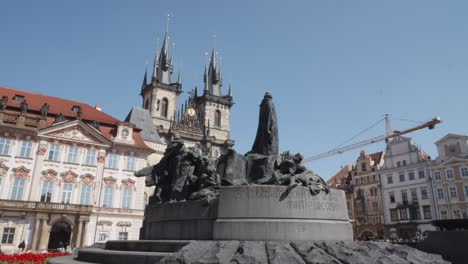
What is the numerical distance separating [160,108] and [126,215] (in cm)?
3507

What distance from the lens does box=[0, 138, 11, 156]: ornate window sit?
3099 cm

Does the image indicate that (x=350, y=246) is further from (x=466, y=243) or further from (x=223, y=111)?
(x=223, y=111)

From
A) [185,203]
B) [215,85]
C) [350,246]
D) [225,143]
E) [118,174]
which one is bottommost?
[350,246]

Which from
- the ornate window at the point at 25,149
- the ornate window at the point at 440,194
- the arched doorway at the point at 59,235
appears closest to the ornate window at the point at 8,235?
the arched doorway at the point at 59,235

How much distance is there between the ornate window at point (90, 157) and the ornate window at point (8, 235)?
8179 mm

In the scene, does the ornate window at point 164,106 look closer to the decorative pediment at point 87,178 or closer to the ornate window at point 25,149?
the decorative pediment at point 87,178

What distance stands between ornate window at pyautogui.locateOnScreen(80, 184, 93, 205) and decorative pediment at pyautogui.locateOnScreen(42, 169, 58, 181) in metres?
2.60

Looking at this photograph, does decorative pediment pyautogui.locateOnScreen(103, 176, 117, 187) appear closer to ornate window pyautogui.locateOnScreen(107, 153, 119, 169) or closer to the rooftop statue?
ornate window pyautogui.locateOnScreen(107, 153, 119, 169)

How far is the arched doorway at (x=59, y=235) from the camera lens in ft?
105

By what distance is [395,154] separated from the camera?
5050 cm

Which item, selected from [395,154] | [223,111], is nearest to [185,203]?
[395,154]

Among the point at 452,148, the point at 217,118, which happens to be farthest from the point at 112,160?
the point at 452,148

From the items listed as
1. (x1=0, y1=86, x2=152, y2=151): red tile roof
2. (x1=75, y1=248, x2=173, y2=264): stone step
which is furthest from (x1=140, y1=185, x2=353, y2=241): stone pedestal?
(x1=0, y1=86, x2=152, y2=151): red tile roof

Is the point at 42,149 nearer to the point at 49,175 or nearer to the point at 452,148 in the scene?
the point at 49,175
